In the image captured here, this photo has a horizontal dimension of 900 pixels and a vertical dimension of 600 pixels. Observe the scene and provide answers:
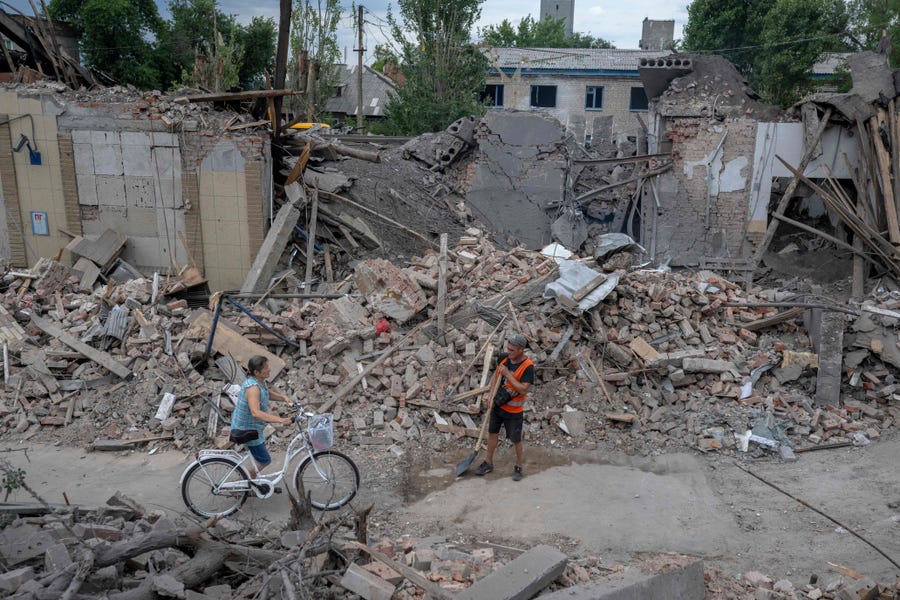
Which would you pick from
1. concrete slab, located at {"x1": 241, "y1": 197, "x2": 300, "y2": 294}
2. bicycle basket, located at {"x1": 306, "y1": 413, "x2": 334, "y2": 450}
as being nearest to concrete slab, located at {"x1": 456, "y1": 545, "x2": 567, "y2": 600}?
bicycle basket, located at {"x1": 306, "y1": 413, "x2": 334, "y2": 450}

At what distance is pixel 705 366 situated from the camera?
935 centimetres

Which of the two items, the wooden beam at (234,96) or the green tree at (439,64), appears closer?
the wooden beam at (234,96)

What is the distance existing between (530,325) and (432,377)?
159cm

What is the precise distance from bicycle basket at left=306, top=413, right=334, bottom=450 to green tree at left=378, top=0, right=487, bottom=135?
711 inches

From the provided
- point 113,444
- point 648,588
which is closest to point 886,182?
point 648,588

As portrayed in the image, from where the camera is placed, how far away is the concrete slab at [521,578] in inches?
181

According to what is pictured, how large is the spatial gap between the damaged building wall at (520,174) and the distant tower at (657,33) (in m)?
29.7

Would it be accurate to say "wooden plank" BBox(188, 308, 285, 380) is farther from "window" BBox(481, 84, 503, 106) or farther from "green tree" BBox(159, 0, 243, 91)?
"window" BBox(481, 84, 503, 106)

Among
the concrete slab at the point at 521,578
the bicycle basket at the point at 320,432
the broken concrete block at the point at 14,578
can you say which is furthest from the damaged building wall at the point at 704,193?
the broken concrete block at the point at 14,578

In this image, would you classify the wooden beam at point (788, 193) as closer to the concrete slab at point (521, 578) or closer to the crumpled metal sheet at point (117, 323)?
the concrete slab at point (521, 578)

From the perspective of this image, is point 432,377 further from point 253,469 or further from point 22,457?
point 22,457

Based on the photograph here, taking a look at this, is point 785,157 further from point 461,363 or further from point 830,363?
point 461,363

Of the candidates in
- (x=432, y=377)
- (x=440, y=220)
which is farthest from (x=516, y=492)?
(x=440, y=220)

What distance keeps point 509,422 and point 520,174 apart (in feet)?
27.7
